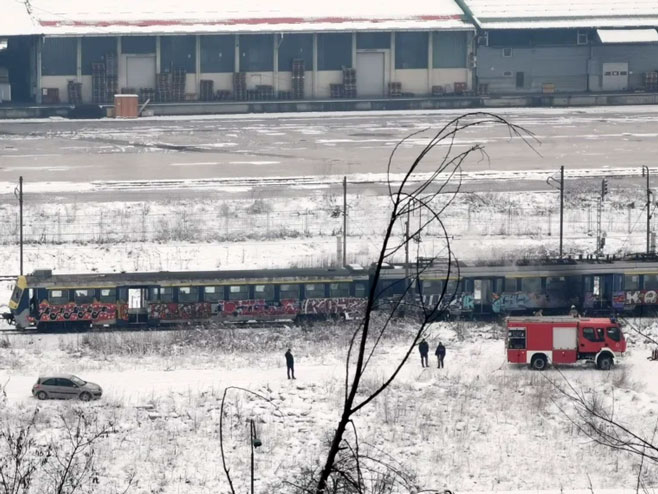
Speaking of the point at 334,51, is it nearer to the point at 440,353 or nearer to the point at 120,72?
the point at 120,72

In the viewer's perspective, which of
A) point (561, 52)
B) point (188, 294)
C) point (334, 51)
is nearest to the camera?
point (188, 294)

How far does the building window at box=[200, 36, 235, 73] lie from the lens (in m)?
66.1

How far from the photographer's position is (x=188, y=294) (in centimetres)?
3472

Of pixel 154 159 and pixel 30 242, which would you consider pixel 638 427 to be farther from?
pixel 154 159

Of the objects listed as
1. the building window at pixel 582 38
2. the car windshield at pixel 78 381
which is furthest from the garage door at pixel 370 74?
the car windshield at pixel 78 381

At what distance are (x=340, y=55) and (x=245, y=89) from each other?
4872 mm

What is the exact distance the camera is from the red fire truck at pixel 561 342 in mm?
31062

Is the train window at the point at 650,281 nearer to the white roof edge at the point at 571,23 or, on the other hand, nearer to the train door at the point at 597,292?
the train door at the point at 597,292

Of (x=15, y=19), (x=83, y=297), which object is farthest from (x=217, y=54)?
(x=83, y=297)

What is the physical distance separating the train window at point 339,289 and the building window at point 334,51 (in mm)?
33044

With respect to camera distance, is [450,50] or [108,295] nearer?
[108,295]

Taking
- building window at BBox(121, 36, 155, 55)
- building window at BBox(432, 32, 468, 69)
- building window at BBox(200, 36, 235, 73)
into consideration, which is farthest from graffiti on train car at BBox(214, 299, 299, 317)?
building window at BBox(432, 32, 468, 69)

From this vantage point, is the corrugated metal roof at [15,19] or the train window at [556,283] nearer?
the train window at [556,283]

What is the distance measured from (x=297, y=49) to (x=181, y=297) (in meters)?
34.0
